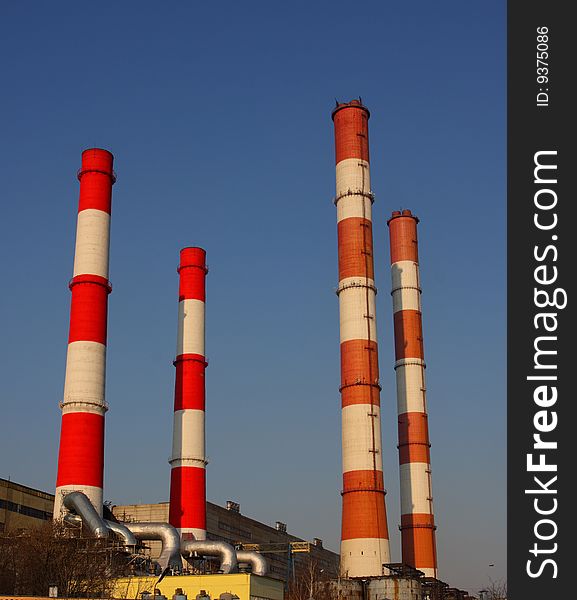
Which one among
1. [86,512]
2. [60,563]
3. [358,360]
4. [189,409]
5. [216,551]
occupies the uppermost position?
[358,360]

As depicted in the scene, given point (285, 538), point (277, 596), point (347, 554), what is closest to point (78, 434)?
point (277, 596)

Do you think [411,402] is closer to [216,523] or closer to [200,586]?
[216,523]

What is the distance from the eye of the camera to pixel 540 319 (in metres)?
13.9

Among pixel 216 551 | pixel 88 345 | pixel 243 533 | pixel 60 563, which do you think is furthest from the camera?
pixel 243 533

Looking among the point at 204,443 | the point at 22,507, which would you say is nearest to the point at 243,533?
the point at 204,443

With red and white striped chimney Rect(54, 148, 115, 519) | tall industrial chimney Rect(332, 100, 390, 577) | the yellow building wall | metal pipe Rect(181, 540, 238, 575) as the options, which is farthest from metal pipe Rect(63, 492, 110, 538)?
tall industrial chimney Rect(332, 100, 390, 577)

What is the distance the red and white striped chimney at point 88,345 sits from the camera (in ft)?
122

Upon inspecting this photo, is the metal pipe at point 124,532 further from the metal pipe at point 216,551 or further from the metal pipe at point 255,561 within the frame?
the metal pipe at point 255,561

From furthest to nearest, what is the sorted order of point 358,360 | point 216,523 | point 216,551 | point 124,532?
point 216,523 < point 358,360 < point 216,551 < point 124,532

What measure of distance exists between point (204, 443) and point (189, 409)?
6.86ft

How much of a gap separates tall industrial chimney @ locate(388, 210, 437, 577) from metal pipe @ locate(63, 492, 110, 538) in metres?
22.2

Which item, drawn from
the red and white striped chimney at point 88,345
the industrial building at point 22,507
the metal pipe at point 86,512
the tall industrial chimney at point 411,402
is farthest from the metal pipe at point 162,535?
the tall industrial chimney at point 411,402

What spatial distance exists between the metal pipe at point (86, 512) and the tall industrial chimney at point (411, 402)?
72.9ft

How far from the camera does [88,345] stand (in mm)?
38812
